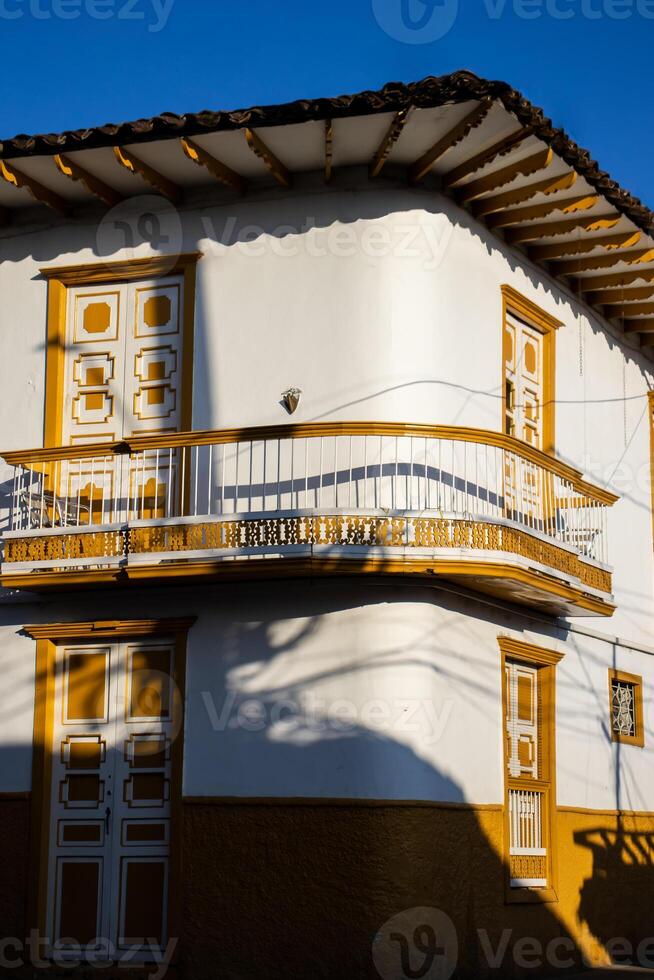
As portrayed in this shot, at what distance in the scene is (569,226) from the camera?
1427 cm

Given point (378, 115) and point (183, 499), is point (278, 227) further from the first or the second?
point (183, 499)

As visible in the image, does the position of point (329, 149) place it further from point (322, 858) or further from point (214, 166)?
point (322, 858)

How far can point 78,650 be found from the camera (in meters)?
13.4

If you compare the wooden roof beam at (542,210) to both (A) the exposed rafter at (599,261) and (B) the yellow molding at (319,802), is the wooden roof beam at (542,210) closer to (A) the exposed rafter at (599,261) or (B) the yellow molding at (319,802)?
(A) the exposed rafter at (599,261)

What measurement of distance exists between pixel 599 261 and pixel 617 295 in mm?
941

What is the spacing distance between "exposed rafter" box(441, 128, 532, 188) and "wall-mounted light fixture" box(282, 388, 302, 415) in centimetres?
230

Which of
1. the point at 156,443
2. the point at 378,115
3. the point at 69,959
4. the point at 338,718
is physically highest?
the point at 378,115

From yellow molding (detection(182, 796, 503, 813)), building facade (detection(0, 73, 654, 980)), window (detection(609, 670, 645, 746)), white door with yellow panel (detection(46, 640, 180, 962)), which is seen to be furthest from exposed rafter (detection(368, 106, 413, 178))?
window (detection(609, 670, 645, 746))

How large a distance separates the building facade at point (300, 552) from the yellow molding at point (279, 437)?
0.12ft

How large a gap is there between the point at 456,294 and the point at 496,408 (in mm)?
1148

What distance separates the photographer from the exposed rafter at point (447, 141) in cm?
1219

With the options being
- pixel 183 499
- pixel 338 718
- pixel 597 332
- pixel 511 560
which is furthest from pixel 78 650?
pixel 597 332

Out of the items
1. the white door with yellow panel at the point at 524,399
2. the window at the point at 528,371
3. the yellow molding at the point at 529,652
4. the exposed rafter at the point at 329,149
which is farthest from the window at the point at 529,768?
the exposed rafter at the point at 329,149

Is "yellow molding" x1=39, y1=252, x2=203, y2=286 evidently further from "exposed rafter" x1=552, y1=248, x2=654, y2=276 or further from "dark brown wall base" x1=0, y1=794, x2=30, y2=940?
"dark brown wall base" x1=0, y1=794, x2=30, y2=940
